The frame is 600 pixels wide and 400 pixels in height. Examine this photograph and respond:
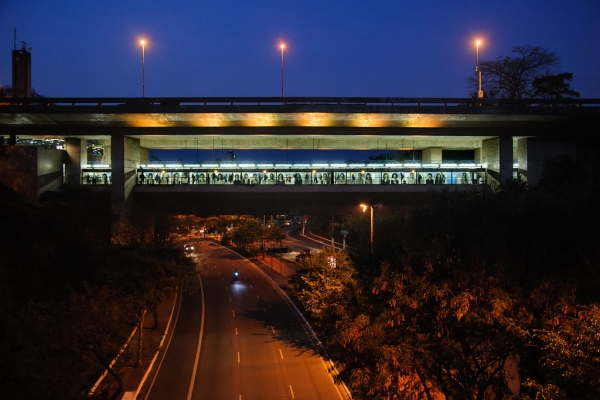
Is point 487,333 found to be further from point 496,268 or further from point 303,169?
point 303,169

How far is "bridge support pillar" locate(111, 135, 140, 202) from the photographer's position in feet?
98.9

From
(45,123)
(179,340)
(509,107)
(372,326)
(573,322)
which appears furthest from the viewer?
(45,123)

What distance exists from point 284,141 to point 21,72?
18.0 m

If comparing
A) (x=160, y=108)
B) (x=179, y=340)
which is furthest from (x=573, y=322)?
(x=160, y=108)

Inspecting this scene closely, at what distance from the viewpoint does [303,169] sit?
3177 cm

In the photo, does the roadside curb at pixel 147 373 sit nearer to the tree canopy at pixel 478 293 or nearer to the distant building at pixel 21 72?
the tree canopy at pixel 478 293

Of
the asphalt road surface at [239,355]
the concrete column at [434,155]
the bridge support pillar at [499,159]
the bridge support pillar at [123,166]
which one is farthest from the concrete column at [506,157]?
the bridge support pillar at [123,166]

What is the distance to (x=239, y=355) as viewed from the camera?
19625mm

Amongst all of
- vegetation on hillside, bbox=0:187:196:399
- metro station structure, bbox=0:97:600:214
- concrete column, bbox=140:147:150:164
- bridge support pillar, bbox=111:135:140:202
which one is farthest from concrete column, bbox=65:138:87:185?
vegetation on hillside, bbox=0:187:196:399

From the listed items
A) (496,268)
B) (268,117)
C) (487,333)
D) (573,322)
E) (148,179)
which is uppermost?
(268,117)

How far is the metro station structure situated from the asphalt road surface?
22.4 ft

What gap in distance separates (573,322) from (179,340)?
1685cm

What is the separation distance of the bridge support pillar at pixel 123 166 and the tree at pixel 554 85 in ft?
97.5

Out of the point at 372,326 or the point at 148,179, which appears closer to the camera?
the point at 372,326
